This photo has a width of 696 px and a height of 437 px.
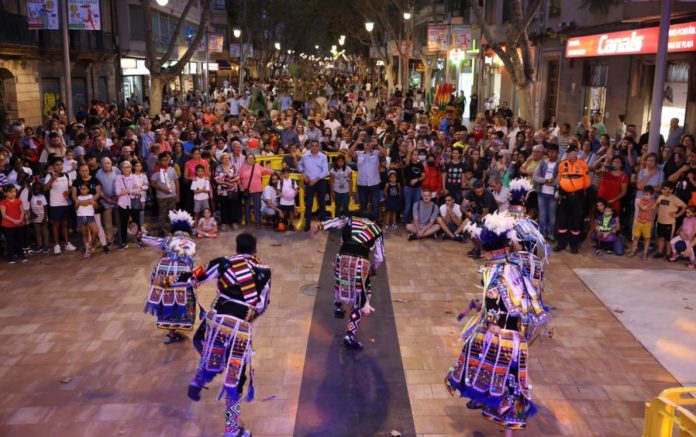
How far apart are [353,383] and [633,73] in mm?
15116

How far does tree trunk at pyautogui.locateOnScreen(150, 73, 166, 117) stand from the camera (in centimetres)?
2094

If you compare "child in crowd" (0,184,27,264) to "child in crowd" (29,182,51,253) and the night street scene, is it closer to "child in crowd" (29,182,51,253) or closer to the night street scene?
the night street scene

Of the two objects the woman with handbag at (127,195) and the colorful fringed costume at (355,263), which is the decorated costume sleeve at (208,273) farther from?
the woman with handbag at (127,195)

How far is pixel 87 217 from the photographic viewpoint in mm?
11312

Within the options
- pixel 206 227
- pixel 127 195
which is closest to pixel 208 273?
pixel 127 195

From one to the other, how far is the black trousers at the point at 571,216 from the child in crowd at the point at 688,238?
1468 millimetres

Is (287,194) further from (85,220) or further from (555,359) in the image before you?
(555,359)

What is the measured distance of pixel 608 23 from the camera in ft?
63.4

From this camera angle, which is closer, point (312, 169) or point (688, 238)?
point (688, 238)

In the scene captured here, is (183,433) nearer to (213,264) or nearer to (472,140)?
(213,264)

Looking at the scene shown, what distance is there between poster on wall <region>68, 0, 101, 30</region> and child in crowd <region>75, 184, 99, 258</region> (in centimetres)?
783

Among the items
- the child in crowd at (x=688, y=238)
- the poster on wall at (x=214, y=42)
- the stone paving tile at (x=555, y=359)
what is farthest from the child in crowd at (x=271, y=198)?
the poster on wall at (x=214, y=42)

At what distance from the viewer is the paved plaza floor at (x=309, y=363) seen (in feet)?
20.1

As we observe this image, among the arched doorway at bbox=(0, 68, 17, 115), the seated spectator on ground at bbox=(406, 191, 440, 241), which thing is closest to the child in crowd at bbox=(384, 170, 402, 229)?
the seated spectator on ground at bbox=(406, 191, 440, 241)
